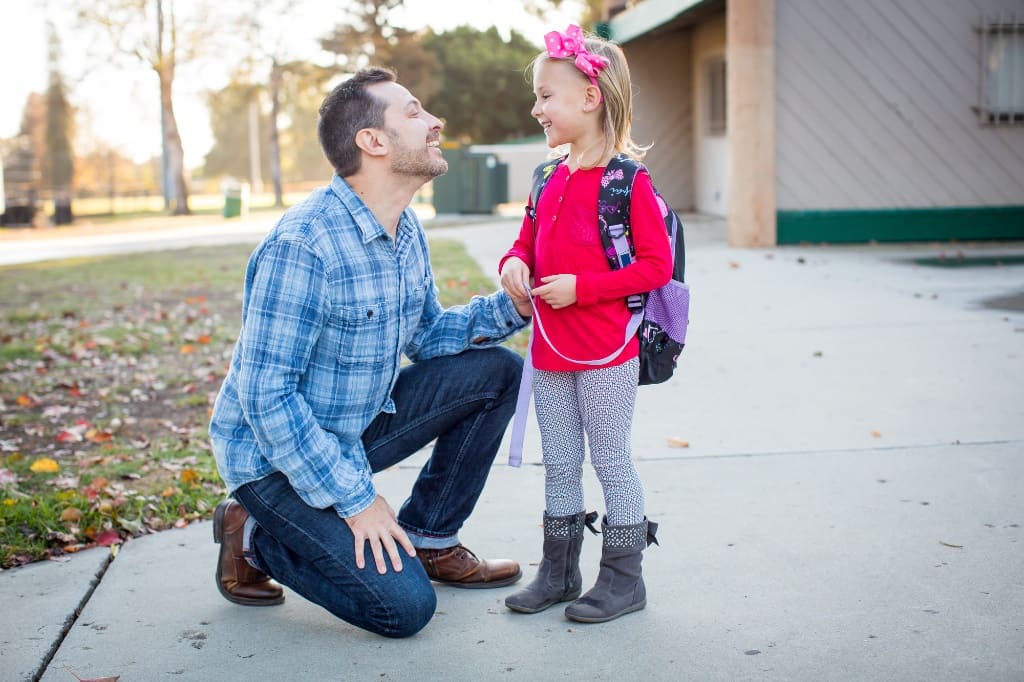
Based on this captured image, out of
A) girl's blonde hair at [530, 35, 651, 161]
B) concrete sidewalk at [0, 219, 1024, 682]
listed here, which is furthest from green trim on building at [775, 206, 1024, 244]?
girl's blonde hair at [530, 35, 651, 161]

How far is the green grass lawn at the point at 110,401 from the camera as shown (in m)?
4.11

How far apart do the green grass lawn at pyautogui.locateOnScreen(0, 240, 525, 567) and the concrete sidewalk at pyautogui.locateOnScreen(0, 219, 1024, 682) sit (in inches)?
11.6

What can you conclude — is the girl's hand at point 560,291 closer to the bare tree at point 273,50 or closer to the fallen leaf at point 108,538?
the fallen leaf at point 108,538

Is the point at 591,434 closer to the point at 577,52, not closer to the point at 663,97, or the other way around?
the point at 577,52

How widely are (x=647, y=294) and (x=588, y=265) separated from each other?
0.20 m

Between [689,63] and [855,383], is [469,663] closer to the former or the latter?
[855,383]

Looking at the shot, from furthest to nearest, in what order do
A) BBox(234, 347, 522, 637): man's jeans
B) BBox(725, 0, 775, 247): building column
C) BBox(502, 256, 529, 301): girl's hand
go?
BBox(725, 0, 775, 247): building column, BBox(234, 347, 522, 637): man's jeans, BBox(502, 256, 529, 301): girl's hand

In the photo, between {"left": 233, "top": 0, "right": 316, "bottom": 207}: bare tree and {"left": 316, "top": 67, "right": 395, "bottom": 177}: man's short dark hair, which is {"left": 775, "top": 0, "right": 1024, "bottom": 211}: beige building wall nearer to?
{"left": 316, "top": 67, "right": 395, "bottom": 177}: man's short dark hair

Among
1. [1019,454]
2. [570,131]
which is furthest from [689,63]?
[570,131]

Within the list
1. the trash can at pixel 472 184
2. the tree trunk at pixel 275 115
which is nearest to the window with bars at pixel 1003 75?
the trash can at pixel 472 184

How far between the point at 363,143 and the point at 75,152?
7466 cm

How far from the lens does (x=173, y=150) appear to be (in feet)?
121

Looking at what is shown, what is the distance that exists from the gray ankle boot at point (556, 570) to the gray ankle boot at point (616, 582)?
78 mm

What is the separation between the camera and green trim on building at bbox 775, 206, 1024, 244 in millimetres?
12359
